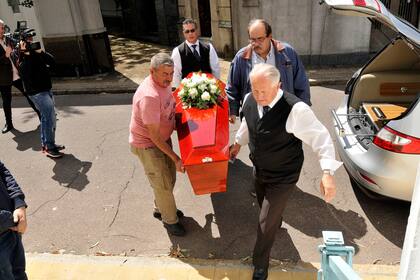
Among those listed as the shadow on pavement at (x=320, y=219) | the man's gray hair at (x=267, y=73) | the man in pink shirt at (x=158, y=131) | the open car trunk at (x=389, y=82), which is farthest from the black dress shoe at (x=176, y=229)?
the open car trunk at (x=389, y=82)

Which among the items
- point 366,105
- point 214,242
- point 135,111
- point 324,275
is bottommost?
point 214,242

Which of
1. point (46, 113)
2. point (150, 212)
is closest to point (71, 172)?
point (46, 113)

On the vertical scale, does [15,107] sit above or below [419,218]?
below

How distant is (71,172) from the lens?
18.0 ft

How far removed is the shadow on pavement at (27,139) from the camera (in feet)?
20.9

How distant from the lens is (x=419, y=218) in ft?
4.02

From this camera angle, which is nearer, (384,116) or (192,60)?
(384,116)

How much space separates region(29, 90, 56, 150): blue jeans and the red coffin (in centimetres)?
253

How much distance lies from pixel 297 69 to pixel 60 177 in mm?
3618

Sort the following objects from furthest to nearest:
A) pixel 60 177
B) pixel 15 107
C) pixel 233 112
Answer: pixel 15 107 → pixel 60 177 → pixel 233 112

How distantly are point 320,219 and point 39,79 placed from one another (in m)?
4.28

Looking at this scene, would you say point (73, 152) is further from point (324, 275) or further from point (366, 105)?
point (324, 275)

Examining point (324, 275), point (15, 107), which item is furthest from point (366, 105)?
point (15, 107)

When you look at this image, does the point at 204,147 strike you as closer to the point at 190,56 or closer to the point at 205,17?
the point at 190,56
